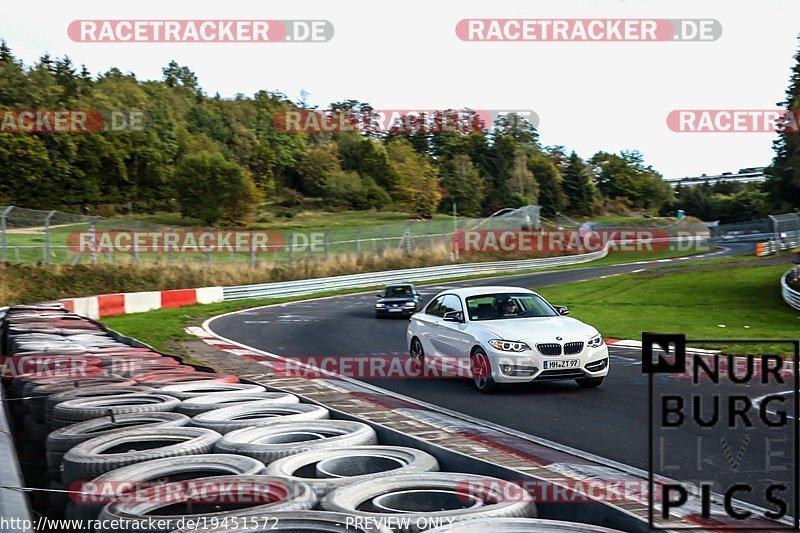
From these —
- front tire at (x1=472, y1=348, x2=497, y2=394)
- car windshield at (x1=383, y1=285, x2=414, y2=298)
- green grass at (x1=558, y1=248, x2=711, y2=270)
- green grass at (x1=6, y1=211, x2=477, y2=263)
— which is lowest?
green grass at (x1=558, y1=248, x2=711, y2=270)

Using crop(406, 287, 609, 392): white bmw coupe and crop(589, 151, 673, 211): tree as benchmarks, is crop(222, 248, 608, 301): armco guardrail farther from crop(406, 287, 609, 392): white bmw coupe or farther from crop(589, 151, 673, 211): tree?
crop(589, 151, 673, 211): tree

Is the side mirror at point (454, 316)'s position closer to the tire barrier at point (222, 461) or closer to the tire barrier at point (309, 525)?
the tire barrier at point (222, 461)

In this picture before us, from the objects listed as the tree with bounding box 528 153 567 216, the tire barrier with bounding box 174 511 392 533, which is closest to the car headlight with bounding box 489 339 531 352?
the tire barrier with bounding box 174 511 392 533

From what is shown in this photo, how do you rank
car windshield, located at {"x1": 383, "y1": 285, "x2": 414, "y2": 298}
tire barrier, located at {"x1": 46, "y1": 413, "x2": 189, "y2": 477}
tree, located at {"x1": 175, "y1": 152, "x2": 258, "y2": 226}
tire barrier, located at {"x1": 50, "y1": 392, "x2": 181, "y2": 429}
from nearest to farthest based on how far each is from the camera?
tire barrier, located at {"x1": 46, "y1": 413, "x2": 189, "y2": 477} < tire barrier, located at {"x1": 50, "y1": 392, "x2": 181, "y2": 429} < car windshield, located at {"x1": 383, "y1": 285, "x2": 414, "y2": 298} < tree, located at {"x1": 175, "y1": 152, "x2": 258, "y2": 226}

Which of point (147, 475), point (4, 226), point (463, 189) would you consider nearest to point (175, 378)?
point (147, 475)

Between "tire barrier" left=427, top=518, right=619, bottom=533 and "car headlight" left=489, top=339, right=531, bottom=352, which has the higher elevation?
"tire barrier" left=427, top=518, right=619, bottom=533

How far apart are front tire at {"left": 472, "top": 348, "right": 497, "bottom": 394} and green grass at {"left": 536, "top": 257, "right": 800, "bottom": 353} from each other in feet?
22.4

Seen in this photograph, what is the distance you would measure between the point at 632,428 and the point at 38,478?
5753 millimetres

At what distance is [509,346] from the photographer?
10508 millimetres

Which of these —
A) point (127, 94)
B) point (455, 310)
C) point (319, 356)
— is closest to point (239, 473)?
point (455, 310)

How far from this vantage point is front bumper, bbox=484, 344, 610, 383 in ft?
34.2

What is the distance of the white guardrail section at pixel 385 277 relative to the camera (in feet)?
118

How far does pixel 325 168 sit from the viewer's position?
9369 cm

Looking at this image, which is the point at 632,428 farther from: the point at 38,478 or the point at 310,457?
the point at 38,478
